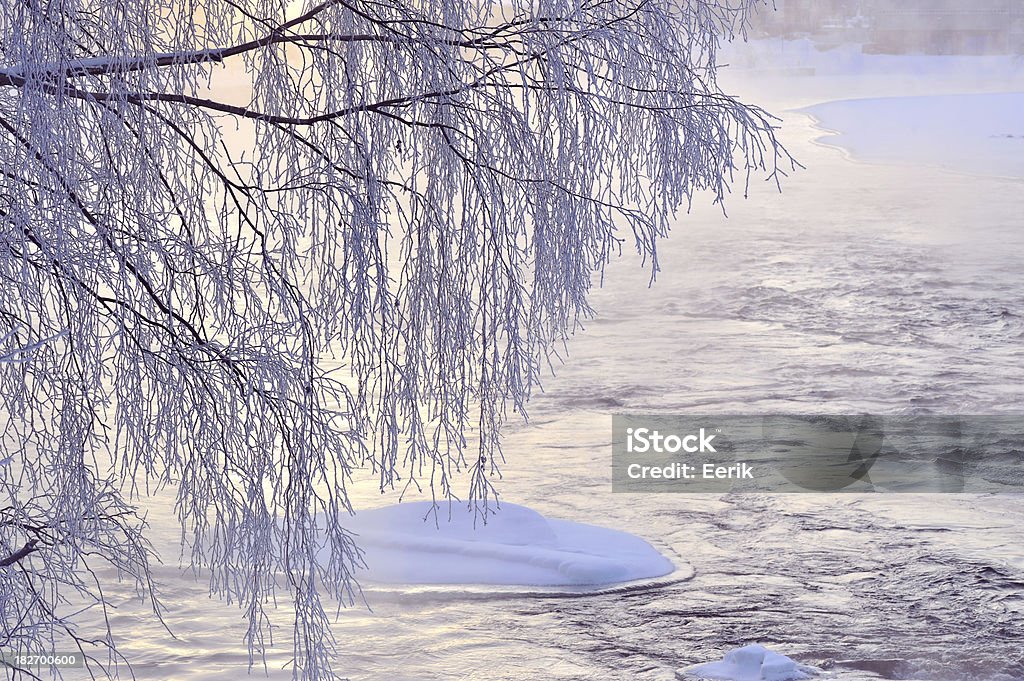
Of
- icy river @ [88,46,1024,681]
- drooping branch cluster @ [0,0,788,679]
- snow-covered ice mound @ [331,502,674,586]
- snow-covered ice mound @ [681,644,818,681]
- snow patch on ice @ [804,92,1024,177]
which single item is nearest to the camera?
drooping branch cluster @ [0,0,788,679]

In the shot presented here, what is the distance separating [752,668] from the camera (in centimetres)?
746

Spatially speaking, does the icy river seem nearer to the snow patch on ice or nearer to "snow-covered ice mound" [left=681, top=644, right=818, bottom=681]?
"snow-covered ice mound" [left=681, top=644, right=818, bottom=681]

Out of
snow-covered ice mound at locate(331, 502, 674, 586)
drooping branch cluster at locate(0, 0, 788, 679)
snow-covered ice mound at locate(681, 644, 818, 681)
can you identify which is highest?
drooping branch cluster at locate(0, 0, 788, 679)

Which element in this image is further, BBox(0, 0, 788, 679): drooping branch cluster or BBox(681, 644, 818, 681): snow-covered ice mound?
BBox(681, 644, 818, 681): snow-covered ice mound

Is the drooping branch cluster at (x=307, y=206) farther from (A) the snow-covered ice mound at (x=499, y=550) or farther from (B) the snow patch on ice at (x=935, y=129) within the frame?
(B) the snow patch on ice at (x=935, y=129)

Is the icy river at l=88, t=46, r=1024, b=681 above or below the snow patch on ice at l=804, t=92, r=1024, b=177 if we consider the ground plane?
below

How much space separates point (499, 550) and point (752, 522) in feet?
6.28

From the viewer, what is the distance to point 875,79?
7631 cm

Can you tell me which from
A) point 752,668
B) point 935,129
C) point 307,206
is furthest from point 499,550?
point 935,129

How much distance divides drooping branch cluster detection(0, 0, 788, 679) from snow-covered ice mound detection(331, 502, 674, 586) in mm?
3946

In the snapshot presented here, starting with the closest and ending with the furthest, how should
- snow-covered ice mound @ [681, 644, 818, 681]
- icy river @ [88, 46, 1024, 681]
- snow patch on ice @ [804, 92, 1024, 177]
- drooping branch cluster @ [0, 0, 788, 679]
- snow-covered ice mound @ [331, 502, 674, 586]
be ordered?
drooping branch cluster @ [0, 0, 788, 679]
snow-covered ice mound @ [681, 644, 818, 681]
icy river @ [88, 46, 1024, 681]
snow-covered ice mound @ [331, 502, 674, 586]
snow patch on ice @ [804, 92, 1024, 177]

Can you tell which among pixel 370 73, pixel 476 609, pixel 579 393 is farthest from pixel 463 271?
pixel 579 393

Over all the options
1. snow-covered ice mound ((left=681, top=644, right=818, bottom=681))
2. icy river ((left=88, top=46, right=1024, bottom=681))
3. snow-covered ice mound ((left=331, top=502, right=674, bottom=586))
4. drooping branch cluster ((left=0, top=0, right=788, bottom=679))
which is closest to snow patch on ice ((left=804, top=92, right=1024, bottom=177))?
icy river ((left=88, top=46, right=1024, bottom=681))

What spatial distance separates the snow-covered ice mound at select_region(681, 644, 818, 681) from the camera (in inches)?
290
